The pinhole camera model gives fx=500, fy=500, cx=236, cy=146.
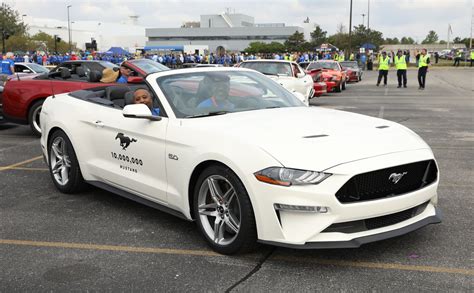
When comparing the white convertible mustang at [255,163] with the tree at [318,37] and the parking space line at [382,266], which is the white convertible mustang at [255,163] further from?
the tree at [318,37]

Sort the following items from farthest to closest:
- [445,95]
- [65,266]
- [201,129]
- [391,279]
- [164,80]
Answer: [445,95] < [164,80] < [201,129] < [65,266] < [391,279]

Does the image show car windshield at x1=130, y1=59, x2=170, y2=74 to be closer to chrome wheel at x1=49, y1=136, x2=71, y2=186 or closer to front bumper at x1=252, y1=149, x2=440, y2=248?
chrome wheel at x1=49, y1=136, x2=71, y2=186

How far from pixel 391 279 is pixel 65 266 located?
8.02 ft

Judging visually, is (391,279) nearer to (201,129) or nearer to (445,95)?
(201,129)

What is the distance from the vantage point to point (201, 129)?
13.6 feet

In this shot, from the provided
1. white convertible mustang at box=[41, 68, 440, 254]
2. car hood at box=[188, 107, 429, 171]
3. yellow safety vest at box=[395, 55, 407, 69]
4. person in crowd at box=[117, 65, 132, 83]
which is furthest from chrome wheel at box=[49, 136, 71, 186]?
yellow safety vest at box=[395, 55, 407, 69]

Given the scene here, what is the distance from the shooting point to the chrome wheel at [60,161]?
5.81 metres

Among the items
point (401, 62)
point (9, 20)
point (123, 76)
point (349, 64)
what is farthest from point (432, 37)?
point (123, 76)

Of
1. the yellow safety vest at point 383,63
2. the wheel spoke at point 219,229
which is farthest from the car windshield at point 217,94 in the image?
the yellow safety vest at point 383,63

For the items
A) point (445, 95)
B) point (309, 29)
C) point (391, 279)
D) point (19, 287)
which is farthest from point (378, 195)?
point (309, 29)

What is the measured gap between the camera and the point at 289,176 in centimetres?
350

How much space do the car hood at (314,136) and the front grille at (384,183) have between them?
5.7 inches

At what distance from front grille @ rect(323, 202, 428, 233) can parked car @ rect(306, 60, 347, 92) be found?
60.2 feet

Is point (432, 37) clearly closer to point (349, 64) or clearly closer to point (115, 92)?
point (349, 64)
